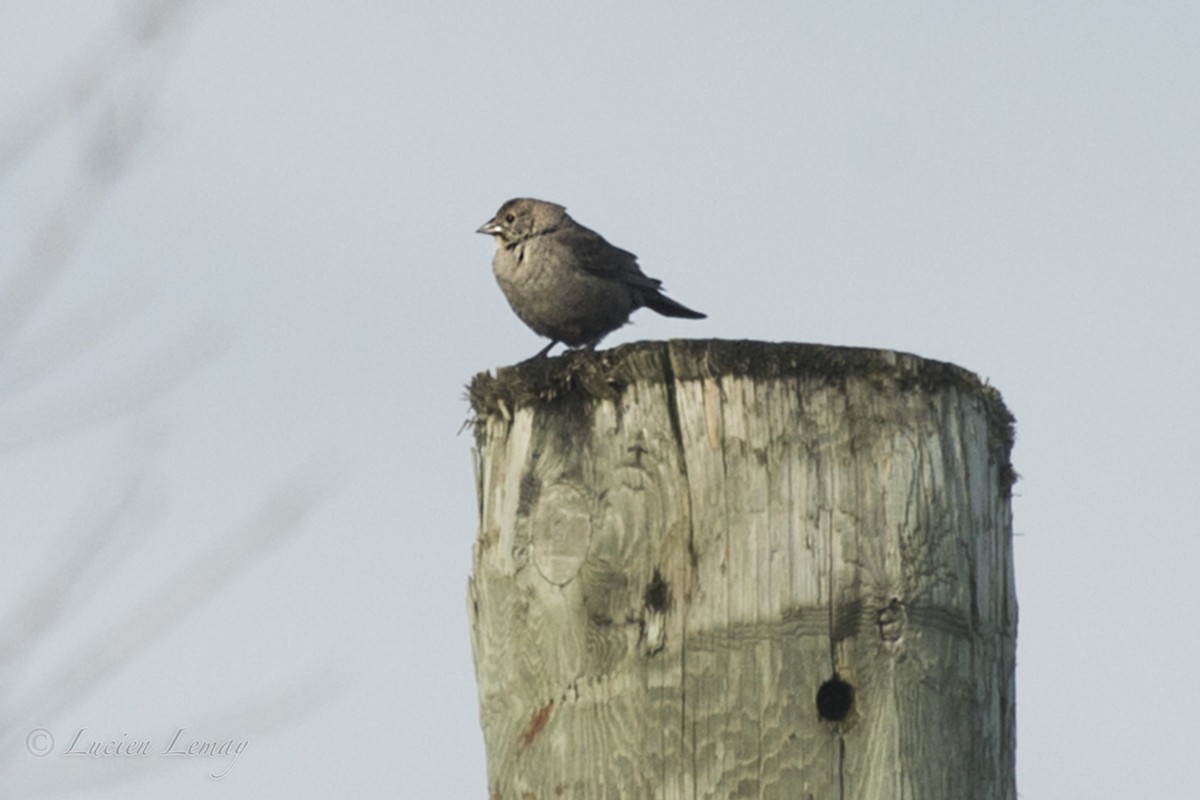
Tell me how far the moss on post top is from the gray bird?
4.06 m

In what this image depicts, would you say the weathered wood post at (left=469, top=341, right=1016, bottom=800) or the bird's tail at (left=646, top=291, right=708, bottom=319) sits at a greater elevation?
the bird's tail at (left=646, top=291, right=708, bottom=319)

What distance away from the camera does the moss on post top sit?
3109 mm

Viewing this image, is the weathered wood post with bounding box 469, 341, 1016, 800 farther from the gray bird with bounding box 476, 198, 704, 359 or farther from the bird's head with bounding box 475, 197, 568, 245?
the bird's head with bounding box 475, 197, 568, 245

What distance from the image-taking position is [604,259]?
767 centimetres

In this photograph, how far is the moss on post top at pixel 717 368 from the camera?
3109 millimetres

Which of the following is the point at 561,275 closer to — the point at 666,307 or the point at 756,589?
the point at 666,307

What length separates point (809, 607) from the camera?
3.01 metres

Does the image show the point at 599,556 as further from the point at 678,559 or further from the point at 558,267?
the point at 558,267

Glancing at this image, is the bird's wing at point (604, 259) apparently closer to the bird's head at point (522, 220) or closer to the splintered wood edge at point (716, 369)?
the bird's head at point (522, 220)

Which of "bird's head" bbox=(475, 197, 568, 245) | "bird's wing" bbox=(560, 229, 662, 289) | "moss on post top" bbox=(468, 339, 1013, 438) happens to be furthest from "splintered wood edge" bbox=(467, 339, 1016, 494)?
"bird's head" bbox=(475, 197, 568, 245)

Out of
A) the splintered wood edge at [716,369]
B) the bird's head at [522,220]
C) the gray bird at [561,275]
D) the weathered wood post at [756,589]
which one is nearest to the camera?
the weathered wood post at [756,589]

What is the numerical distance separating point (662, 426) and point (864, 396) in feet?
1.25

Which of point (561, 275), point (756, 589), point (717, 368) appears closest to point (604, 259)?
point (561, 275)

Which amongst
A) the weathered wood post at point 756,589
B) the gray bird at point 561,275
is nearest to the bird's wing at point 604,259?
the gray bird at point 561,275
